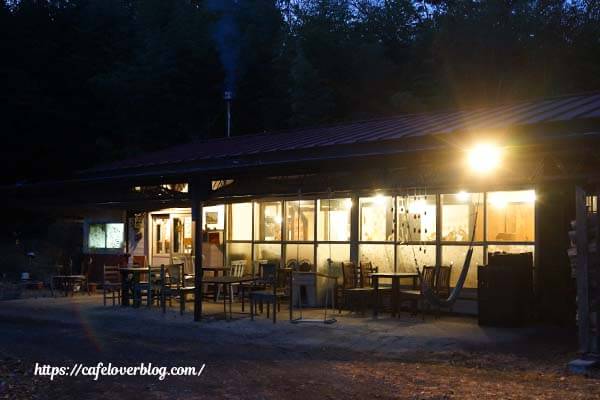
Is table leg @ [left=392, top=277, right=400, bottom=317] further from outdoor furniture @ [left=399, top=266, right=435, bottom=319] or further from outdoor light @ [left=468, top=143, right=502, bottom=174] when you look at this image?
outdoor light @ [left=468, top=143, right=502, bottom=174]

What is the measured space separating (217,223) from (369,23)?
15.6 meters

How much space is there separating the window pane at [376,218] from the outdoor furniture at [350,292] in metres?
0.69

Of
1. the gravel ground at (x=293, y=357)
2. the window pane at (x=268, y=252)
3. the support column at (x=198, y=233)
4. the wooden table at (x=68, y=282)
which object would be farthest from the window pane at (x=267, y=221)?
the wooden table at (x=68, y=282)

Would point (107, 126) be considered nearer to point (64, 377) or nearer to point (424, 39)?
point (424, 39)

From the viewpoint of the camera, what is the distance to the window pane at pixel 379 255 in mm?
12719

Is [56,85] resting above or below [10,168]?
above

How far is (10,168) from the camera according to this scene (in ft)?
83.6

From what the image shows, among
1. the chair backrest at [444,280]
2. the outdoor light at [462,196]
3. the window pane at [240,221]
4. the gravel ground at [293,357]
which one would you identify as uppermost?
the outdoor light at [462,196]

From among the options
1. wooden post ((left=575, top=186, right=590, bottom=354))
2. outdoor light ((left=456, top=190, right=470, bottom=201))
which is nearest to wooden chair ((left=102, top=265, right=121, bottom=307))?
outdoor light ((left=456, top=190, right=470, bottom=201))

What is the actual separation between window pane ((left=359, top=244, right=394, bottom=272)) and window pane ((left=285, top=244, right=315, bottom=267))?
1.23 m

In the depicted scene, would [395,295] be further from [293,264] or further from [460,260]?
[293,264]

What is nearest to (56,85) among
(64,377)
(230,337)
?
(230,337)

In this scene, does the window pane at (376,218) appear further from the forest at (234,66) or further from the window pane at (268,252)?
the forest at (234,66)

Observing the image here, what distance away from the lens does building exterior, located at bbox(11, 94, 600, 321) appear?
8.07m
